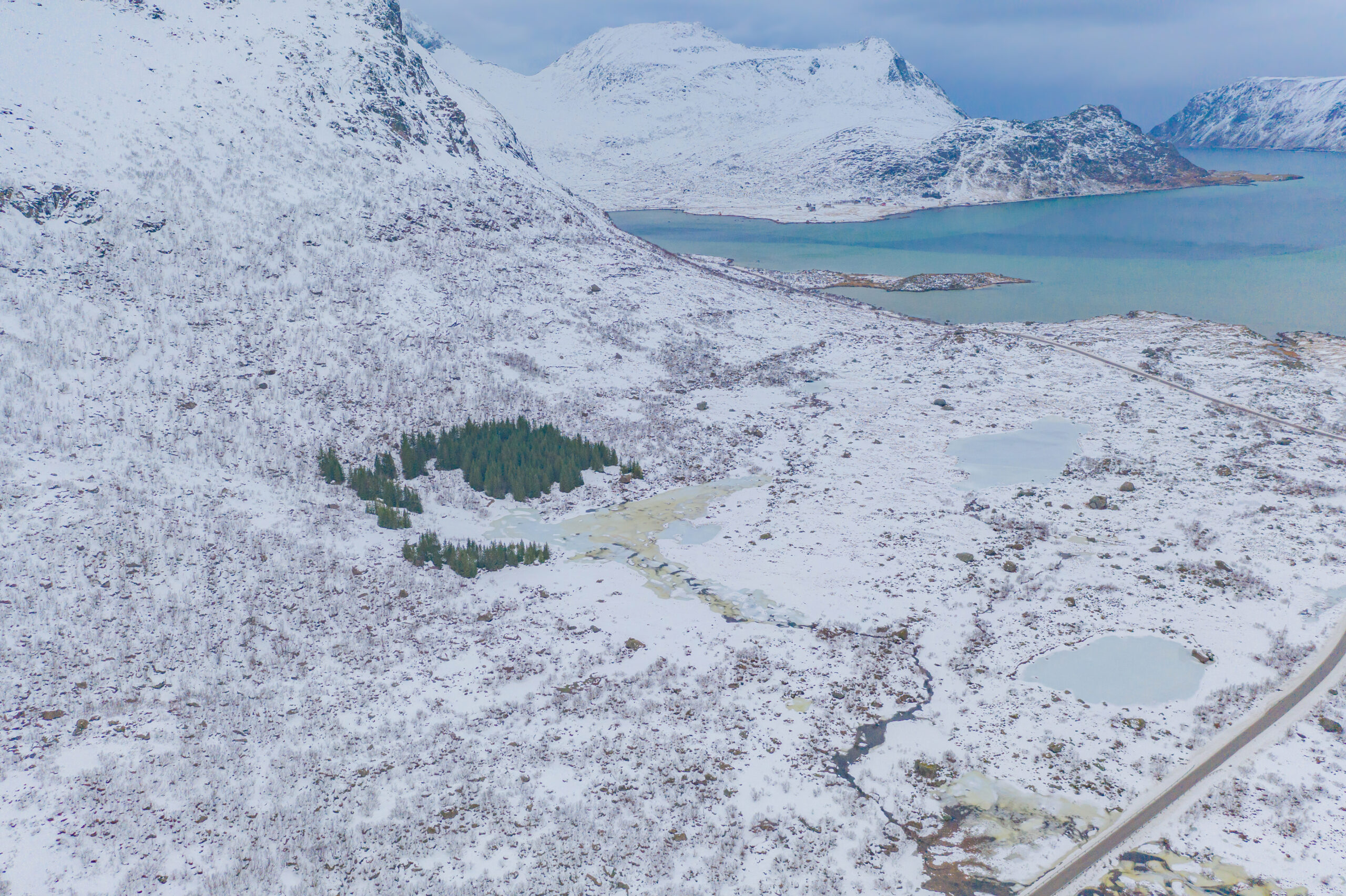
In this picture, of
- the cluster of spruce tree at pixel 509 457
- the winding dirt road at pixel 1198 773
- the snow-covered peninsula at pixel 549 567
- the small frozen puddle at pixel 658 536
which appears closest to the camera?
the winding dirt road at pixel 1198 773

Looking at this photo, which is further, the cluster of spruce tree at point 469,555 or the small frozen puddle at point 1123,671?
the cluster of spruce tree at point 469,555

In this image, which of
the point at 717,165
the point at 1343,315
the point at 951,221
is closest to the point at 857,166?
the point at 717,165

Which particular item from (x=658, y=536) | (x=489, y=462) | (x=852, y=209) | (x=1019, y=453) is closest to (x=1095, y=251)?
(x=852, y=209)

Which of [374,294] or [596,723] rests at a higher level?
[374,294]

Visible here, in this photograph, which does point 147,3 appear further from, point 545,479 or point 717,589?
point 717,589

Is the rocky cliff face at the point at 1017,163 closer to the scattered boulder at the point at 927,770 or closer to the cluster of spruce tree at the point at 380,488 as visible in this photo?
the cluster of spruce tree at the point at 380,488

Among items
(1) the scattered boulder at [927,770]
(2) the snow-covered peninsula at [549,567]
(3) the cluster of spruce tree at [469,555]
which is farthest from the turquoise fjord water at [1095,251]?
(1) the scattered boulder at [927,770]

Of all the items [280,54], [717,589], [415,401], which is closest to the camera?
[717,589]
